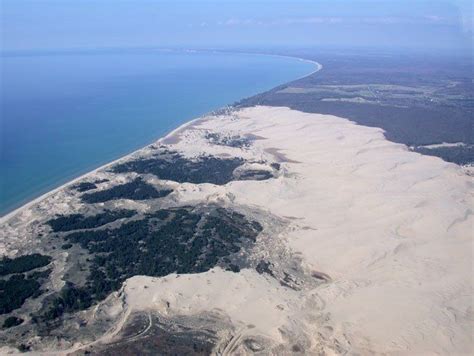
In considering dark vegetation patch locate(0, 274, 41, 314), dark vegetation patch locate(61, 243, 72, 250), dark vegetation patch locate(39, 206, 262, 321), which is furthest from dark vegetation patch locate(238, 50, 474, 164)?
dark vegetation patch locate(0, 274, 41, 314)

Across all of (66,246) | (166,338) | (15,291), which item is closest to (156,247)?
(66,246)

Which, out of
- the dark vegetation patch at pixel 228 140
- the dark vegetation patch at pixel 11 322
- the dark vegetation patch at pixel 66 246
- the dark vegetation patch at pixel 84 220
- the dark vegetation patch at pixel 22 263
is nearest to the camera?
the dark vegetation patch at pixel 11 322

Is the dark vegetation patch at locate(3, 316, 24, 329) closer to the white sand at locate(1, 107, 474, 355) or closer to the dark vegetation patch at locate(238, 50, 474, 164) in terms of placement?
the white sand at locate(1, 107, 474, 355)

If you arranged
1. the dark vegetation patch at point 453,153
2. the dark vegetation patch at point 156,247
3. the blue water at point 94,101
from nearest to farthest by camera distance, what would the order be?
the dark vegetation patch at point 156,247 < the blue water at point 94,101 < the dark vegetation patch at point 453,153

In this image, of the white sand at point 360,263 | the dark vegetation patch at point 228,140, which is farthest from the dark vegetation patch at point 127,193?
the dark vegetation patch at point 228,140

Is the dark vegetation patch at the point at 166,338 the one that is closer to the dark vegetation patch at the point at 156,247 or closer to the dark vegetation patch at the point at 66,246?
the dark vegetation patch at the point at 156,247
